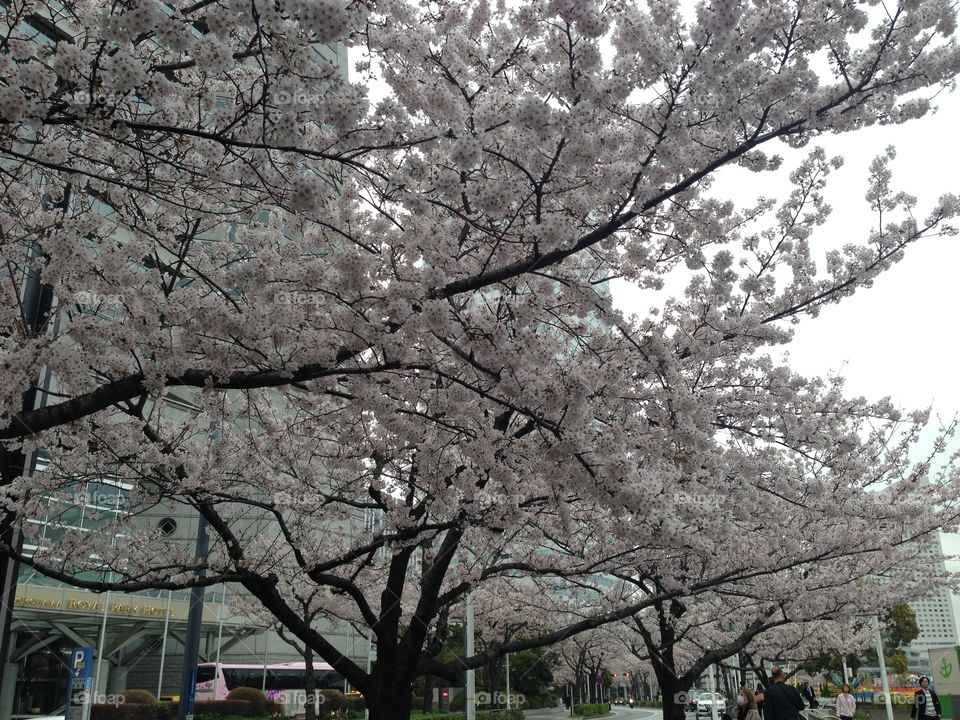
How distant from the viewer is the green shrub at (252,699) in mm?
25156

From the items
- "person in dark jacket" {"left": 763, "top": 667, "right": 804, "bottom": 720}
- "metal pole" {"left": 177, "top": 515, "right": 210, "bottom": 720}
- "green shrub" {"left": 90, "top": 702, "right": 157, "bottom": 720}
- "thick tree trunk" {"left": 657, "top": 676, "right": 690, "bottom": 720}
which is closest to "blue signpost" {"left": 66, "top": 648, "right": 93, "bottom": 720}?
"metal pole" {"left": 177, "top": 515, "right": 210, "bottom": 720}

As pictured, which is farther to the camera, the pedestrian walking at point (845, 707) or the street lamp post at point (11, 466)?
the pedestrian walking at point (845, 707)

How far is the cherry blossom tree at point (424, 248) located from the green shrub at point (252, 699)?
19373 millimetres

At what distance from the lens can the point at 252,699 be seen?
86.4 ft

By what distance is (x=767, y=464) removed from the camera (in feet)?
26.2

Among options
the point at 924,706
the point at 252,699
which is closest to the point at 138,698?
the point at 252,699

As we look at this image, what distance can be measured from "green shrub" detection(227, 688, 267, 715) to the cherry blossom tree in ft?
63.6

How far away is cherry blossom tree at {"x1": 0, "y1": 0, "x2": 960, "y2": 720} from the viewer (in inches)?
148

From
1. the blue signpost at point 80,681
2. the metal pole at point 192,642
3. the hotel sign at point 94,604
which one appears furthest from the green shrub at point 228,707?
the metal pole at point 192,642

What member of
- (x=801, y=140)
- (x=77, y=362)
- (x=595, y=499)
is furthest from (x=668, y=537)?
(x=77, y=362)

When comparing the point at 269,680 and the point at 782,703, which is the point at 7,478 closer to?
the point at 782,703

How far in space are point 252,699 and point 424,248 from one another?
26.1 meters

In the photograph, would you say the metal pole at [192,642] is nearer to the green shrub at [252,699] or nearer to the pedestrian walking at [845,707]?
the pedestrian walking at [845,707]

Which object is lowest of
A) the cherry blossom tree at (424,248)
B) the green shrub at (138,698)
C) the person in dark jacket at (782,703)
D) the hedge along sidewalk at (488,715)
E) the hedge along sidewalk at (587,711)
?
the hedge along sidewalk at (587,711)
